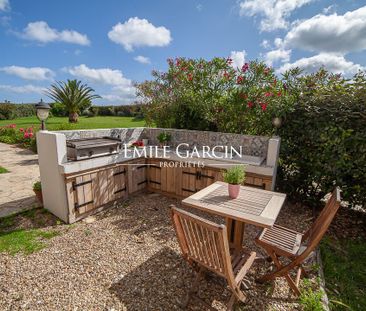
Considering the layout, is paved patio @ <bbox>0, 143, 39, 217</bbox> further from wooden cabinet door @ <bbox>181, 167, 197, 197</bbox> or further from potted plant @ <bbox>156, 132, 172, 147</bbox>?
wooden cabinet door @ <bbox>181, 167, 197, 197</bbox>

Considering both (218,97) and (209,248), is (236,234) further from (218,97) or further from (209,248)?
(218,97)

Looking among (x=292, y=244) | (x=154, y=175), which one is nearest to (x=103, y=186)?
(x=154, y=175)

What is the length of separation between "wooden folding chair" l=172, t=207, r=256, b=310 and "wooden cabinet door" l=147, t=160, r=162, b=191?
2850 mm

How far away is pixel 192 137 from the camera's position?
5.25 meters

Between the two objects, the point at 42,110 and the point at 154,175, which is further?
the point at 154,175

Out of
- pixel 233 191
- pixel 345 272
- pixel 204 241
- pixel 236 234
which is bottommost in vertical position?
pixel 345 272

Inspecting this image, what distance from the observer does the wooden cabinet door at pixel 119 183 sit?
427cm

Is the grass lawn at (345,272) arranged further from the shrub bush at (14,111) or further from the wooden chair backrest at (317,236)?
the shrub bush at (14,111)

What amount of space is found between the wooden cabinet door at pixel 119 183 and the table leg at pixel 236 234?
264cm

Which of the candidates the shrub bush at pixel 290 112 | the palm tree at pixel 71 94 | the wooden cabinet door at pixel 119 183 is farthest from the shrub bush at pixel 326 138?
the palm tree at pixel 71 94

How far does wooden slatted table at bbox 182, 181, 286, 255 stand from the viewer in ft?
7.05

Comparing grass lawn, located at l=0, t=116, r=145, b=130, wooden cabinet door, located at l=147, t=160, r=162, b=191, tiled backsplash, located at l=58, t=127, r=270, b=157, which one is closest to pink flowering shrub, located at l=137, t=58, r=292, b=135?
tiled backsplash, located at l=58, t=127, r=270, b=157

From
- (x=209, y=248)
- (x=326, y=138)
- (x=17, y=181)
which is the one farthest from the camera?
(x=17, y=181)

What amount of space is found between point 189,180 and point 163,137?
146 cm
